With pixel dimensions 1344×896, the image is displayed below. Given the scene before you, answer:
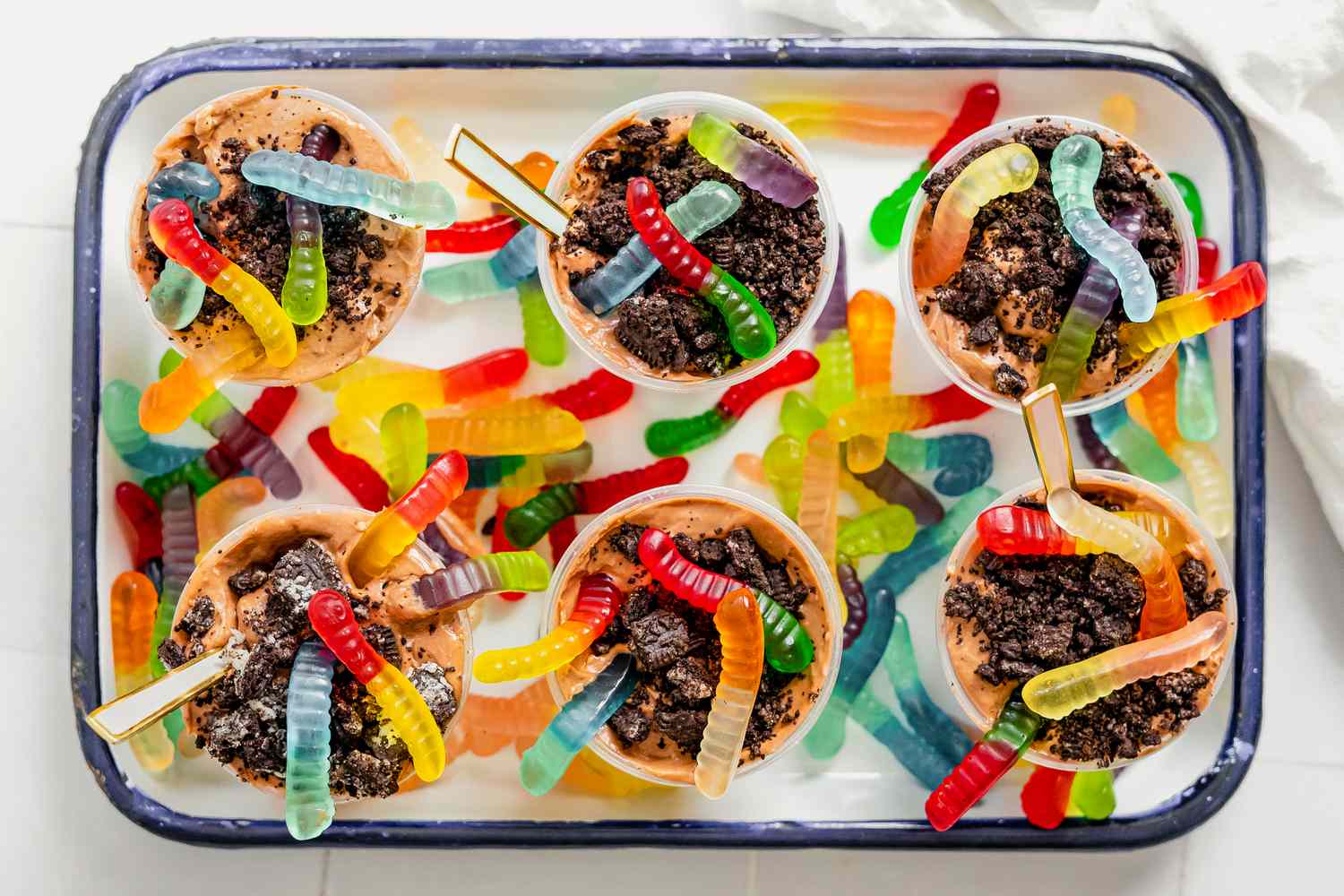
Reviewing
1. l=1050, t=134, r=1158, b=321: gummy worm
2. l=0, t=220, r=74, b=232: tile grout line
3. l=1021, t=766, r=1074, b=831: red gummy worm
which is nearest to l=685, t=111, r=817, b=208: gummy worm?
l=1050, t=134, r=1158, b=321: gummy worm

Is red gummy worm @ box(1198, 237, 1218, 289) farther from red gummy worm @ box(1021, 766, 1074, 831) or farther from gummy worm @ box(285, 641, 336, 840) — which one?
gummy worm @ box(285, 641, 336, 840)

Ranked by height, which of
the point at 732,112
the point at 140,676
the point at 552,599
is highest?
the point at 732,112

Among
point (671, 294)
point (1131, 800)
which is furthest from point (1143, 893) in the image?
point (671, 294)

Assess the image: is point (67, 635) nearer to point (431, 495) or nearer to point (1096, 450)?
point (431, 495)

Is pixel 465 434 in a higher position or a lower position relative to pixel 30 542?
higher

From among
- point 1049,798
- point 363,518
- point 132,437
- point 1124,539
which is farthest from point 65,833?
point 1124,539

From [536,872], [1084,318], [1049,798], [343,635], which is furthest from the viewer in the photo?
[536,872]

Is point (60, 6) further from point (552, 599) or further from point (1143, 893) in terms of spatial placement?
point (1143, 893)
